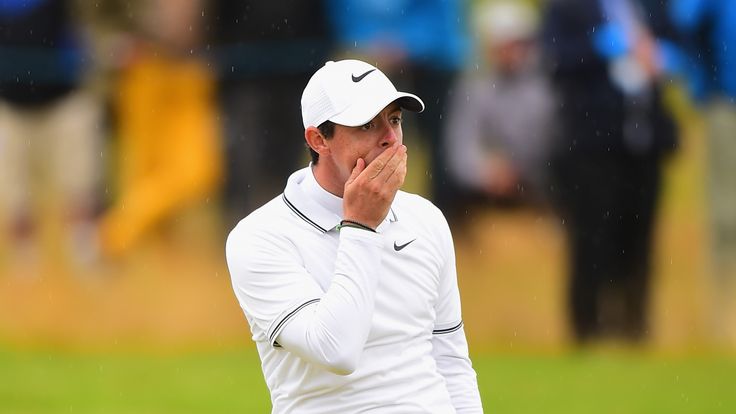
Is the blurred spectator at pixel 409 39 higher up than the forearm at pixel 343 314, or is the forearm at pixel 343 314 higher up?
the blurred spectator at pixel 409 39

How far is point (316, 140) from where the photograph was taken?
5.42 m

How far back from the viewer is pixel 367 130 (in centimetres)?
529

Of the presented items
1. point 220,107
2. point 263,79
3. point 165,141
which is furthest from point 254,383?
point 165,141

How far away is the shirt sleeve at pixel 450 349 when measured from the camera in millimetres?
5602

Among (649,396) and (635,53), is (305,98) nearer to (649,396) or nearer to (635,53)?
(649,396)

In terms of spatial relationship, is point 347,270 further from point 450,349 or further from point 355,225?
point 450,349

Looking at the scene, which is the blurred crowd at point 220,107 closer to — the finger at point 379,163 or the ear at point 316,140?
the ear at point 316,140

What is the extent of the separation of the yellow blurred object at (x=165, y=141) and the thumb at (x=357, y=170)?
894cm

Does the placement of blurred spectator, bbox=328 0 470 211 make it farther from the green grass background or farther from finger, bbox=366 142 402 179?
finger, bbox=366 142 402 179

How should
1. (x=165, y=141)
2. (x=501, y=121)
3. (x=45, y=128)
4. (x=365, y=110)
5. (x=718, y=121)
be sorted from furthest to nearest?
(x=165, y=141)
(x=501, y=121)
(x=45, y=128)
(x=718, y=121)
(x=365, y=110)

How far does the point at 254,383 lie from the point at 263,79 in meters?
3.70

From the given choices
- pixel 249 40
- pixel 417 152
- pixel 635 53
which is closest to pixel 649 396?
pixel 635 53

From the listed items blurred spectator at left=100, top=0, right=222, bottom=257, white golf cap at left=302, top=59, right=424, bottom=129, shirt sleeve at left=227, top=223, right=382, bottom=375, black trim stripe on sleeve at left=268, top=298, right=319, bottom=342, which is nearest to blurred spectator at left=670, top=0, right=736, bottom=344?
blurred spectator at left=100, top=0, right=222, bottom=257

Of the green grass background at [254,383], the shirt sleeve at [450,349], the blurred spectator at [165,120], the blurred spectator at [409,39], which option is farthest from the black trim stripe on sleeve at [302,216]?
the blurred spectator at [165,120]
